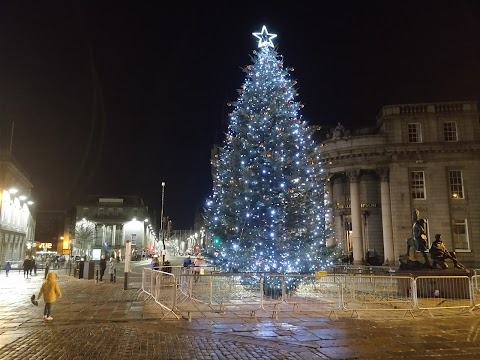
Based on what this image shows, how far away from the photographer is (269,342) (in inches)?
398

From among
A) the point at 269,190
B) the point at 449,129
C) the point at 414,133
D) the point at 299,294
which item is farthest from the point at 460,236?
Result: the point at 269,190

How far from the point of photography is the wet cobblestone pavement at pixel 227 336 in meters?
8.98

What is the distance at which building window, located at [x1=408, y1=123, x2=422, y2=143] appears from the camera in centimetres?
4209

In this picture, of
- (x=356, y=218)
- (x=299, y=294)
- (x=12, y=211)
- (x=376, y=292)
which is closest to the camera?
(x=299, y=294)

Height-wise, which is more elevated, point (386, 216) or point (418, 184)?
point (418, 184)

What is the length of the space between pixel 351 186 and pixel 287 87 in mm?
26959

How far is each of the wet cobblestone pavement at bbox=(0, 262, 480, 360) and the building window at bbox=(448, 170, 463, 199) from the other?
29881mm

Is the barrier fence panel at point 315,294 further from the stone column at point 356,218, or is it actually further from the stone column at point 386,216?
the stone column at point 356,218

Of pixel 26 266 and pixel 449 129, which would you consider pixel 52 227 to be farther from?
pixel 449 129

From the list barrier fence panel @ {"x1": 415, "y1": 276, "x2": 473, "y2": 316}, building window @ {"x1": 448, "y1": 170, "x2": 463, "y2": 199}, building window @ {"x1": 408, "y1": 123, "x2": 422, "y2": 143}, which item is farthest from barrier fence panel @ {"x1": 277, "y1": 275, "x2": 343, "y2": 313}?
building window @ {"x1": 408, "y1": 123, "x2": 422, "y2": 143}

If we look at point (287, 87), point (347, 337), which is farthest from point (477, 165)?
point (347, 337)

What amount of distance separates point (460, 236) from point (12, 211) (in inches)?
2060

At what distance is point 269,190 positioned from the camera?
17.5 metres

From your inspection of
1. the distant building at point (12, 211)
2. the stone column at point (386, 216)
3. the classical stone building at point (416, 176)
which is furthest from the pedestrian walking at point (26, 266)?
the stone column at point (386, 216)
